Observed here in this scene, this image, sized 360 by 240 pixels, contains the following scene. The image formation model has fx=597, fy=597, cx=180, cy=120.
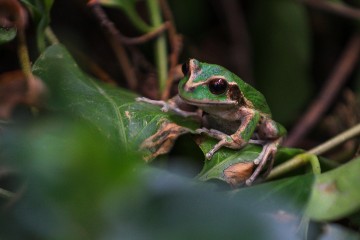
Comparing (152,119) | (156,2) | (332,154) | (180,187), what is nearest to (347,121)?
(332,154)

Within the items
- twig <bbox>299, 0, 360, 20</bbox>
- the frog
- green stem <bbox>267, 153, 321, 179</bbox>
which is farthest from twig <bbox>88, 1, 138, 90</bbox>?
twig <bbox>299, 0, 360, 20</bbox>

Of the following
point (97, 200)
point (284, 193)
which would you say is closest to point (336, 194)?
point (284, 193)

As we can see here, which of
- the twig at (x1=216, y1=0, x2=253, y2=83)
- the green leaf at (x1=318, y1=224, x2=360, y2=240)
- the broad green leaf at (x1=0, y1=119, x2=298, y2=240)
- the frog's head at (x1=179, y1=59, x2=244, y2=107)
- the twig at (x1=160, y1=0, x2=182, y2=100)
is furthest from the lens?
the twig at (x1=216, y1=0, x2=253, y2=83)

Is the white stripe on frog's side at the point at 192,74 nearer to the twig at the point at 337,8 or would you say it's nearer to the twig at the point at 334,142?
the twig at the point at 334,142

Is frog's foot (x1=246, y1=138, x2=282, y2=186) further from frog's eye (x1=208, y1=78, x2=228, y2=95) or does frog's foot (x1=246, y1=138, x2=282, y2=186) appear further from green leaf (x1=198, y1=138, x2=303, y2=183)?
frog's eye (x1=208, y1=78, x2=228, y2=95)

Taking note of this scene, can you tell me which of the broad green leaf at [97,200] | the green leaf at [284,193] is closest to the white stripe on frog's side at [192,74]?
the green leaf at [284,193]

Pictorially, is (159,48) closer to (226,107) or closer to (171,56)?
(171,56)
